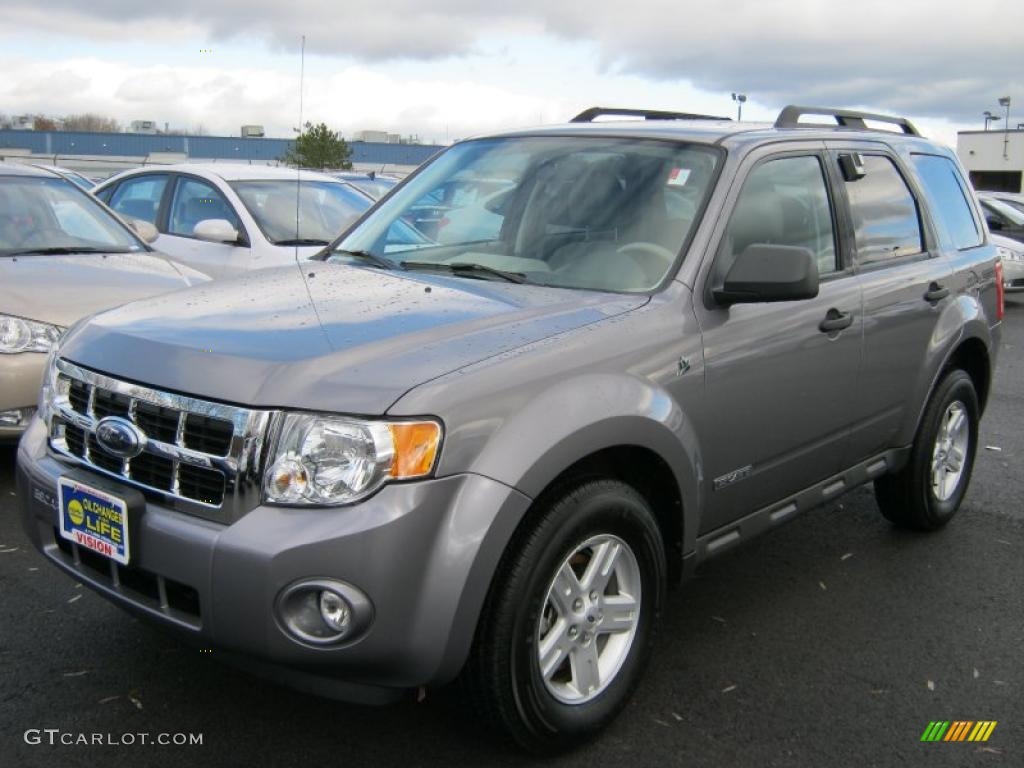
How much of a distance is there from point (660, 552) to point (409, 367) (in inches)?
41.4

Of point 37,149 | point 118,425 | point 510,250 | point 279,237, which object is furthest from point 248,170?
point 37,149

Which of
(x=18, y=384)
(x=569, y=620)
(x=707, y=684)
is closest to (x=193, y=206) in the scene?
(x=18, y=384)

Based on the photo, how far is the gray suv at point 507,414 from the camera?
2588mm

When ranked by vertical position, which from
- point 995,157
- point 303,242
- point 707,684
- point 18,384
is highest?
point 995,157

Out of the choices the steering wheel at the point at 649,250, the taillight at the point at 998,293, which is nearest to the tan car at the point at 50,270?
the steering wheel at the point at 649,250

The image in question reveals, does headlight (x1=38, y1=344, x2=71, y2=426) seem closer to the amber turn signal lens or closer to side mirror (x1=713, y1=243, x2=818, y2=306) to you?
the amber turn signal lens

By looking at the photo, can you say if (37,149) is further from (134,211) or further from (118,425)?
(118,425)

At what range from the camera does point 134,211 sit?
Answer: 9578mm

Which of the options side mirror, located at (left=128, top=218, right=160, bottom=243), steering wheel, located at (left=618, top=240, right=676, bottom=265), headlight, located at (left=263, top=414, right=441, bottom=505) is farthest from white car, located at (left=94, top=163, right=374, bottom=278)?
headlight, located at (left=263, top=414, right=441, bottom=505)

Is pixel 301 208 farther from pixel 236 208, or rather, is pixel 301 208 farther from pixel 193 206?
pixel 193 206

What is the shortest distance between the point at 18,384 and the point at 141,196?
190 inches

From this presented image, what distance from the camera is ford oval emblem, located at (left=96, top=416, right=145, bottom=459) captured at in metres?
2.85

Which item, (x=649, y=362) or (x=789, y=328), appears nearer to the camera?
(x=649, y=362)

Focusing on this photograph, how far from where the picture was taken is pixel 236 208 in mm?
8602
